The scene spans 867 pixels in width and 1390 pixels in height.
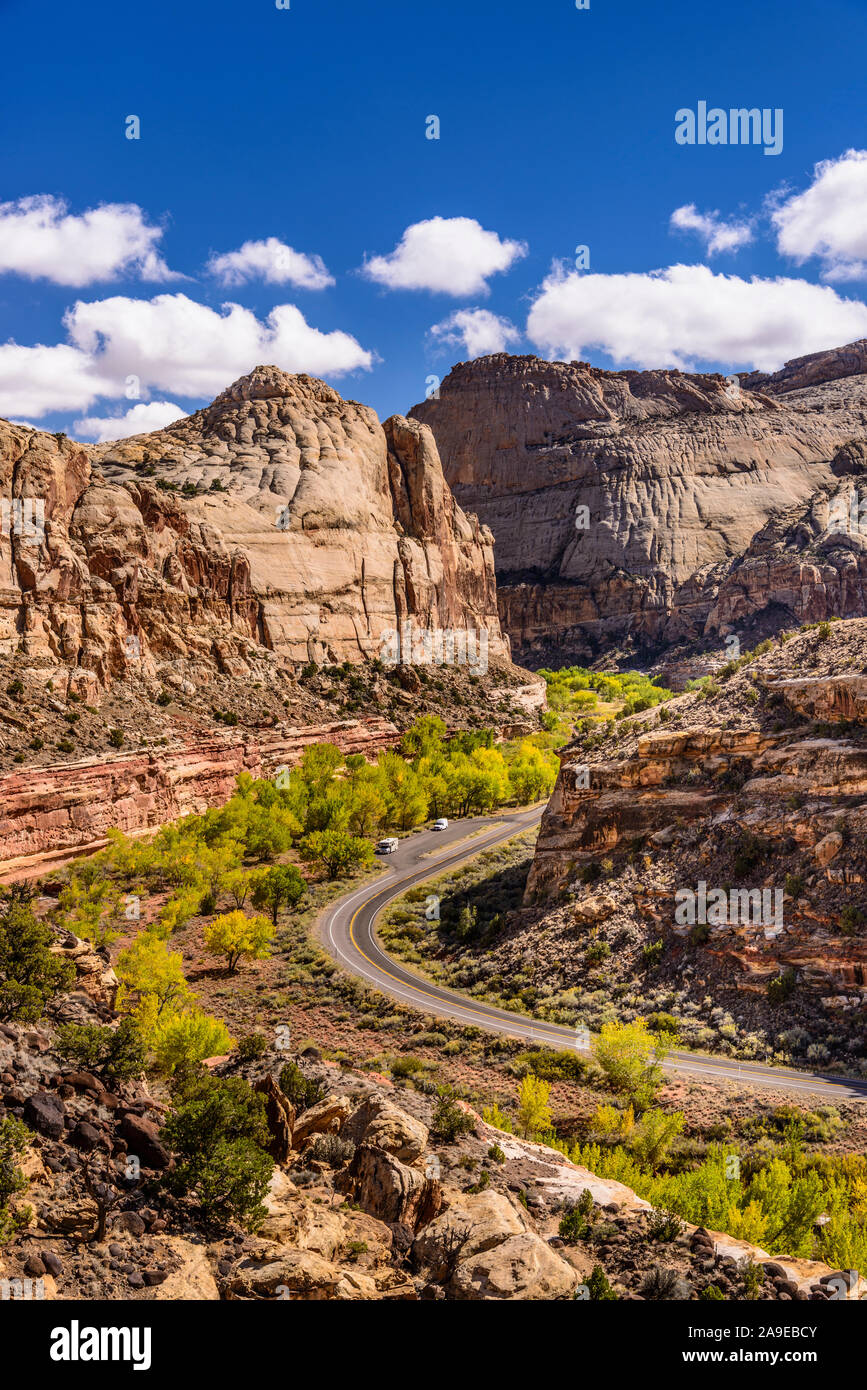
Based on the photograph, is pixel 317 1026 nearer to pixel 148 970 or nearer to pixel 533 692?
pixel 148 970

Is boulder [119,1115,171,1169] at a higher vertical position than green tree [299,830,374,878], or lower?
higher

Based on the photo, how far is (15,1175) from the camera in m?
13.8

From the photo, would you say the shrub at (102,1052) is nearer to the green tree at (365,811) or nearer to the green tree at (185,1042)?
the green tree at (185,1042)

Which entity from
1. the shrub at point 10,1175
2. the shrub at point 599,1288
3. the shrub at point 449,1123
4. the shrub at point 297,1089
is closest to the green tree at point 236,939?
the shrub at point 297,1089

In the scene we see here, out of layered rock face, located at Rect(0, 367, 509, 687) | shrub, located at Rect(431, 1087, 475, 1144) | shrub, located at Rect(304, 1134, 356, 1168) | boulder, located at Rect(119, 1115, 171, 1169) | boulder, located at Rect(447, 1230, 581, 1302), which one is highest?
layered rock face, located at Rect(0, 367, 509, 687)

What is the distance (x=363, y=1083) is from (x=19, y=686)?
141 feet

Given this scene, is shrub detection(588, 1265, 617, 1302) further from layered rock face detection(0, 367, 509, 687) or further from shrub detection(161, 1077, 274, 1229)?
layered rock face detection(0, 367, 509, 687)

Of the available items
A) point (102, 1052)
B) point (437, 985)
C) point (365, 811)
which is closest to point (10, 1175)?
point (102, 1052)

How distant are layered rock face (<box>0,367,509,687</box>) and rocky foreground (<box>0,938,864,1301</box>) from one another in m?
48.4

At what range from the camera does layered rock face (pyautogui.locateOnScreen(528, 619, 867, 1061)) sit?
34.7 meters

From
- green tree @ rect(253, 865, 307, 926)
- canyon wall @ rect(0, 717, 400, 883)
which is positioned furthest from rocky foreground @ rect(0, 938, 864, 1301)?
canyon wall @ rect(0, 717, 400, 883)

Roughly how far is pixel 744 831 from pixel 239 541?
201 feet

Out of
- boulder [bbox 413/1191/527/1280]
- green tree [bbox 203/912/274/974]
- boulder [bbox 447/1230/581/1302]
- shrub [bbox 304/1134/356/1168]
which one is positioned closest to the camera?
boulder [bbox 447/1230/581/1302]
